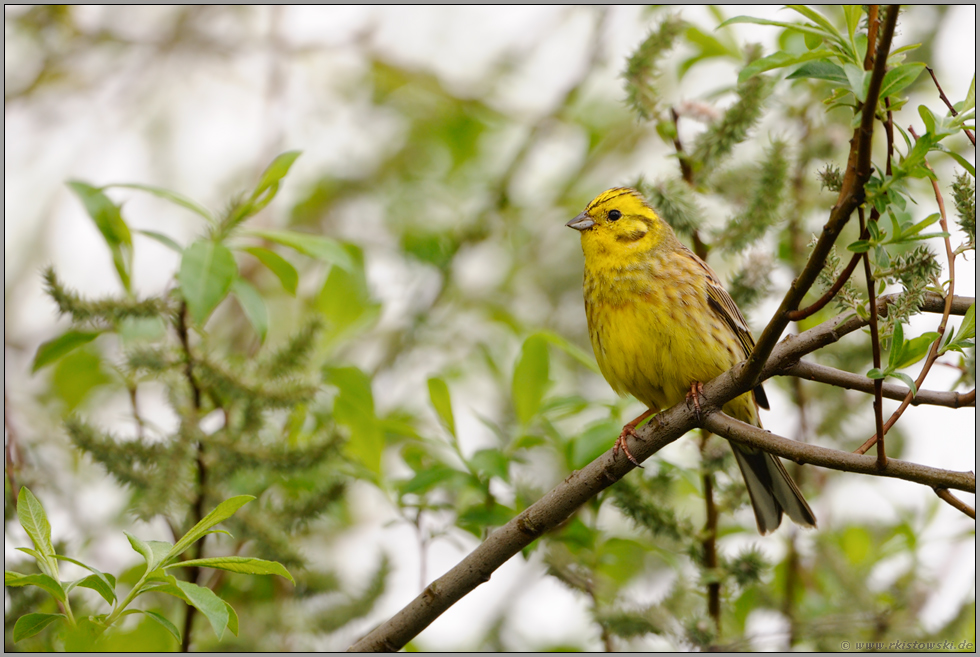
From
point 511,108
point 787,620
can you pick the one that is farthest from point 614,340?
point 511,108

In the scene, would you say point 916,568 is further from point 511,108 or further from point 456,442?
point 511,108

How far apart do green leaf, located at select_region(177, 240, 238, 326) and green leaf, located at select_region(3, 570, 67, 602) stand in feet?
2.70

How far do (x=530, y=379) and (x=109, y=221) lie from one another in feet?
5.51

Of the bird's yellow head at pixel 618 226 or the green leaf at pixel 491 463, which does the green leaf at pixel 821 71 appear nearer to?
the green leaf at pixel 491 463

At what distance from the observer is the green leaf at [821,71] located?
1770 mm

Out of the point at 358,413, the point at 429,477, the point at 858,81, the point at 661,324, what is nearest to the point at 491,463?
the point at 429,477

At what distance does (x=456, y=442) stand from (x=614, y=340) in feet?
2.75

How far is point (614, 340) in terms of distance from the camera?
359 cm

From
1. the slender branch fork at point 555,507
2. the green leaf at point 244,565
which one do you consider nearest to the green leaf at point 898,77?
the slender branch fork at point 555,507

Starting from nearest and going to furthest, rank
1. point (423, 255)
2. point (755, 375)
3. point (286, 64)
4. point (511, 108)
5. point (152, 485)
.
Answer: point (755, 375) → point (152, 485) → point (423, 255) → point (286, 64) → point (511, 108)

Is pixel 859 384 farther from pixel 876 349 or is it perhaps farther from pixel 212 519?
pixel 212 519

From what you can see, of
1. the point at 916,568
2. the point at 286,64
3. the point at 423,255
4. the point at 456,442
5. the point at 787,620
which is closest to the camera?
the point at 456,442

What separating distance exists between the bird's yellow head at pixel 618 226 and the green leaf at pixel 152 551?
2.37 metres

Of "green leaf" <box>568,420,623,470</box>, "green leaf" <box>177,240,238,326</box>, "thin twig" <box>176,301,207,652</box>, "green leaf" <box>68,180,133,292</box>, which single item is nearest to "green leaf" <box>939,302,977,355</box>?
"green leaf" <box>568,420,623,470</box>
